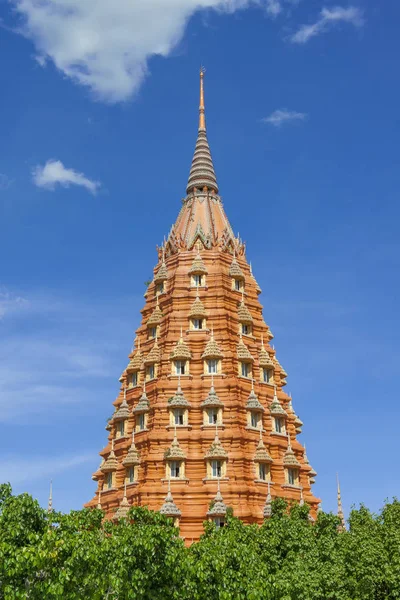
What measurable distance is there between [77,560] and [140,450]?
1416 inches

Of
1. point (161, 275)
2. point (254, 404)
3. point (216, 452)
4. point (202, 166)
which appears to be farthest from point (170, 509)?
point (202, 166)

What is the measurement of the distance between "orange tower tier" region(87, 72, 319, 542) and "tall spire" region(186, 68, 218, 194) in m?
1.42

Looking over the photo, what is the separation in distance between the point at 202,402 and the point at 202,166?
29774mm

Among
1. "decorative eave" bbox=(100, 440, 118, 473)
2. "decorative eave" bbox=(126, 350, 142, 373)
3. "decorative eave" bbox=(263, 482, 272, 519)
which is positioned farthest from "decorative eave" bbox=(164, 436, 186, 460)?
"decorative eave" bbox=(126, 350, 142, 373)

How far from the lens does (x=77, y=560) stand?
26.5m

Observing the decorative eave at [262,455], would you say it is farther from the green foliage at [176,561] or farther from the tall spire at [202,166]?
the tall spire at [202,166]

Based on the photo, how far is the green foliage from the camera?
26531mm

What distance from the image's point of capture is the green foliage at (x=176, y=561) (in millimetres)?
26531

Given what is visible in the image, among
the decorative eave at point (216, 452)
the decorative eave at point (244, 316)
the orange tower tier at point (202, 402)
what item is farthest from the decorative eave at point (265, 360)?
the decorative eave at point (216, 452)

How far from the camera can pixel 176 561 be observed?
1131 inches

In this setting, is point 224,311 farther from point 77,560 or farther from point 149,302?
point 77,560

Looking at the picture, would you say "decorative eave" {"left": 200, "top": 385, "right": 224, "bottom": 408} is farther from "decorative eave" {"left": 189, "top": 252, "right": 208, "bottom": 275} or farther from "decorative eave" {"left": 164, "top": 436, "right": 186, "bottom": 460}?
"decorative eave" {"left": 189, "top": 252, "right": 208, "bottom": 275}

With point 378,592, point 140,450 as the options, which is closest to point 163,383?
point 140,450

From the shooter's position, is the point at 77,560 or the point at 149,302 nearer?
the point at 77,560
